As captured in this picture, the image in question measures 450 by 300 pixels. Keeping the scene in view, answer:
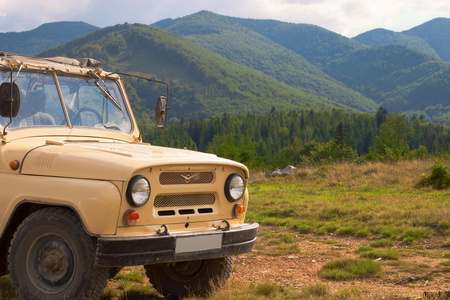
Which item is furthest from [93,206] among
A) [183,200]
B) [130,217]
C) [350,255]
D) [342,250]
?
[342,250]

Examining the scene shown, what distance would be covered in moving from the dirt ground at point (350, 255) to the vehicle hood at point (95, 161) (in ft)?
7.04

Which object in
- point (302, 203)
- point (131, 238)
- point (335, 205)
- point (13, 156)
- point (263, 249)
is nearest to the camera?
point (131, 238)

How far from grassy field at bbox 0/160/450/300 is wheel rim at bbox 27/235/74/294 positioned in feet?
1.84

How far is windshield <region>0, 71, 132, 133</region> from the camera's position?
548cm

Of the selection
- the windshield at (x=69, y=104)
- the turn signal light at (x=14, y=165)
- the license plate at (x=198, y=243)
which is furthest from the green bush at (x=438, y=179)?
the turn signal light at (x=14, y=165)

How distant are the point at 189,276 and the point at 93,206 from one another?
5.99 feet

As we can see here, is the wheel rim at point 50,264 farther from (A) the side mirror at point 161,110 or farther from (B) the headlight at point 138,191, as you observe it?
(A) the side mirror at point 161,110

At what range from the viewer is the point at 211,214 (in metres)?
4.93

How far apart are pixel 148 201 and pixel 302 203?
933cm

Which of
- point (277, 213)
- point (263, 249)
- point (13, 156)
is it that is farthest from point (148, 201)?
point (277, 213)

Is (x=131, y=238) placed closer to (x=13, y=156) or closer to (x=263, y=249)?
(x=13, y=156)

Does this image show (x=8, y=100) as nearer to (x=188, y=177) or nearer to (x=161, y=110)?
(x=188, y=177)

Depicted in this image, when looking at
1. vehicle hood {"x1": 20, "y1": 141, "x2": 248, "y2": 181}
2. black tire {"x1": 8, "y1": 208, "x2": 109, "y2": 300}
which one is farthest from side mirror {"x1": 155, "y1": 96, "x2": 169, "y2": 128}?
black tire {"x1": 8, "y1": 208, "x2": 109, "y2": 300}

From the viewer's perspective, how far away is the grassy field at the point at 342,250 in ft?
18.4
